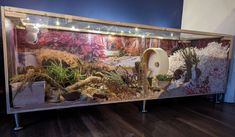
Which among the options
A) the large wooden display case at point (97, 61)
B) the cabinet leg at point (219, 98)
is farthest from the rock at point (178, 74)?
the cabinet leg at point (219, 98)

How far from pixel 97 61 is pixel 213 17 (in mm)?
2148

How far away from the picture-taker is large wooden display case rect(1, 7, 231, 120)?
1.35 m

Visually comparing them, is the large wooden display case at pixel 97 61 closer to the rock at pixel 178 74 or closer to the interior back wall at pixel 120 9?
the rock at pixel 178 74

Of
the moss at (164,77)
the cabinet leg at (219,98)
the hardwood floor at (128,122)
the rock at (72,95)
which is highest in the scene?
the moss at (164,77)

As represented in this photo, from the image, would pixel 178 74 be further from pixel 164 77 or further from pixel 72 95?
pixel 72 95

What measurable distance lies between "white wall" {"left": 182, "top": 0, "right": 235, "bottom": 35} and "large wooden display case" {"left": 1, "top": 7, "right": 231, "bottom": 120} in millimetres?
405

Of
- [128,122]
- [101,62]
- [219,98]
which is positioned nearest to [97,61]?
[101,62]

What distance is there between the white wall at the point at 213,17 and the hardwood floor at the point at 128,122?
20.9 inches

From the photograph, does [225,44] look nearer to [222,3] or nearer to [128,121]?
[222,3]

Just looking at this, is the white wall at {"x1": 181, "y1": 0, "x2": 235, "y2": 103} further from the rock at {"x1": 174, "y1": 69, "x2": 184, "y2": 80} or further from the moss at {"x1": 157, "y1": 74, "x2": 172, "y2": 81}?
the moss at {"x1": 157, "y1": 74, "x2": 172, "y2": 81}

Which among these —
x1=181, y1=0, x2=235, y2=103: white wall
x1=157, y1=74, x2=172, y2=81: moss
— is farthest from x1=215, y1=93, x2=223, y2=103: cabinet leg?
x1=157, y1=74, x2=172, y2=81: moss

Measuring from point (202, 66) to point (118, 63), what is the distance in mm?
1191

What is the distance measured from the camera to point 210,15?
8.71 feet

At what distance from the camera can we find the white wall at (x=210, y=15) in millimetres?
2406
